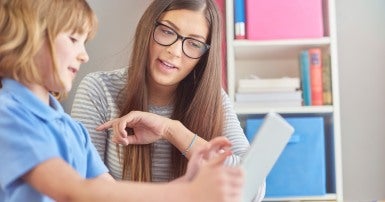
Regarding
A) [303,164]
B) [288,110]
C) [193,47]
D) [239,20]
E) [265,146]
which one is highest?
[239,20]

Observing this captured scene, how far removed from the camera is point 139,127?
49.1 inches

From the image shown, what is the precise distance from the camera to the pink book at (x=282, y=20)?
1972 millimetres

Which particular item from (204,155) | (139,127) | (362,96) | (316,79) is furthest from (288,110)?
(204,155)

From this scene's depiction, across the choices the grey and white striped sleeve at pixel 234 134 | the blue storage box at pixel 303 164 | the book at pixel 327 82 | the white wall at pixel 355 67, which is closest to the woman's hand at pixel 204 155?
the grey and white striped sleeve at pixel 234 134

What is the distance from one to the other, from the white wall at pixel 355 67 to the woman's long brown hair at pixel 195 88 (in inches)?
35.2

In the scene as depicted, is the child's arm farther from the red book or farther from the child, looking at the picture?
the red book

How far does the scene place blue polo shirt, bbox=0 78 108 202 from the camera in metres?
0.64

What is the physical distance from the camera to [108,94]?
1374mm

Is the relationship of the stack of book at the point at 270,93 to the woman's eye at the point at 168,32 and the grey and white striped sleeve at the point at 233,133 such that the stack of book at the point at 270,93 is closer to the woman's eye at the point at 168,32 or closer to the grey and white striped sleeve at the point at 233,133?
the grey and white striped sleeve at the point at 233,133

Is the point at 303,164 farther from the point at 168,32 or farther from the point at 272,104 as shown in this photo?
the point at 168,32

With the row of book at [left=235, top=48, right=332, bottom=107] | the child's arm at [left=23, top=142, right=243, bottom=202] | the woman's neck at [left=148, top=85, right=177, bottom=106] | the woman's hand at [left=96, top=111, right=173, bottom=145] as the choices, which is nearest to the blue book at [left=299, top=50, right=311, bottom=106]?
the row of book at [left=235, top=48, right=332, bottom=107]

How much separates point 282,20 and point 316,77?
0.26 m

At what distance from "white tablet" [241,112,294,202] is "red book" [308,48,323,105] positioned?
4.35 feet

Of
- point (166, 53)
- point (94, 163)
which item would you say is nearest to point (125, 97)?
point (166, 53)
